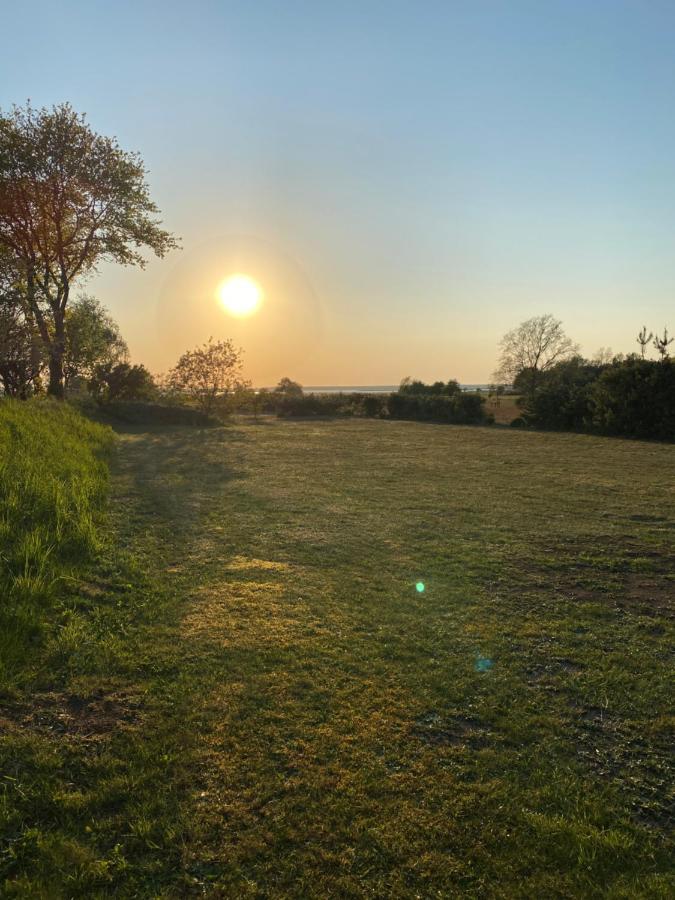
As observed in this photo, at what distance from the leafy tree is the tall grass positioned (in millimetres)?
23604

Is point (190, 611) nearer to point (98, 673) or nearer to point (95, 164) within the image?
point (98, 673)

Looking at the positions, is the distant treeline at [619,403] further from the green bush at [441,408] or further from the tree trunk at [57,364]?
the tree trunk at [57,364]

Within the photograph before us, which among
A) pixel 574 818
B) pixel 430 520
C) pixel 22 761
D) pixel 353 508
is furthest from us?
pixel 353 508

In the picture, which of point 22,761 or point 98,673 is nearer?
point 22,761

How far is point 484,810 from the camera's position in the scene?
100 inches

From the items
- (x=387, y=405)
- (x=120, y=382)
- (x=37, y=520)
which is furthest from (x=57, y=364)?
(x=387, y=405)

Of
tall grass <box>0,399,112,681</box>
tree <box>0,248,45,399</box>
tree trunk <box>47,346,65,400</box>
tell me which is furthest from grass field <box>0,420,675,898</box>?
tree trunk <box>47,346,65,400</box>

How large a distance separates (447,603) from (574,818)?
2.58m

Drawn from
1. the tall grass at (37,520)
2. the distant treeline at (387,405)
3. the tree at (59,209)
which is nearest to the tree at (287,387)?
the distant treeline at (387,405)

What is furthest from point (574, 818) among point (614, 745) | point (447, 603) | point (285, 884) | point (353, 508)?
point (353, 508)

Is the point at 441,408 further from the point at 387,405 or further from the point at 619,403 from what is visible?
the point at 619,403

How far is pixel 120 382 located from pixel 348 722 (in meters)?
33.6

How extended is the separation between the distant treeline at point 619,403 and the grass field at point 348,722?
52.4 feet

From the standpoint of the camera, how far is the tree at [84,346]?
91.1ft
